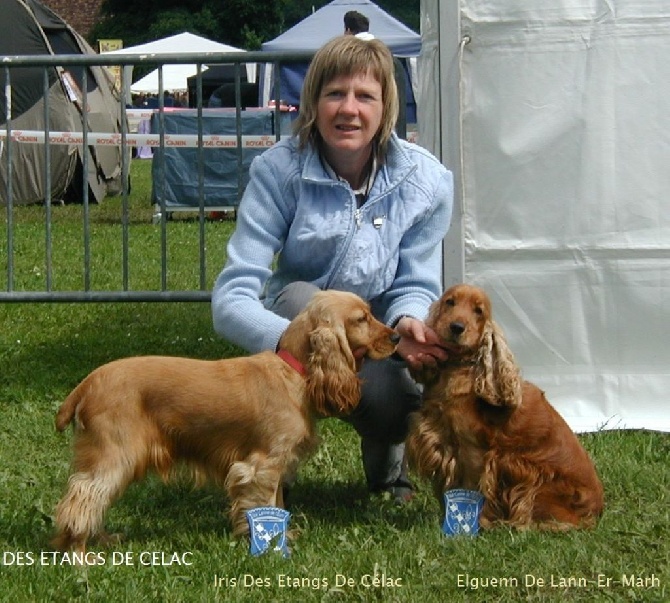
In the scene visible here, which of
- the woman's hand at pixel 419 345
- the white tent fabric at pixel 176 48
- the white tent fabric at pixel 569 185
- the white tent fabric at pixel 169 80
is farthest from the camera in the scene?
the white tent fabric at pixel 169 80

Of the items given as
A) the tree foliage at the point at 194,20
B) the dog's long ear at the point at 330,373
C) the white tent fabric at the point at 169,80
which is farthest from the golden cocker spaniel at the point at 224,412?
the tree foliage at the point at 194,20

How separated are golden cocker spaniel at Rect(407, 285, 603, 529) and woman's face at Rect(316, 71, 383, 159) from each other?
0.64m

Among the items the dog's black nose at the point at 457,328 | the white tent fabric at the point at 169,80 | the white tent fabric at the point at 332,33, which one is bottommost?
the dog's black nose at the point at 457,328

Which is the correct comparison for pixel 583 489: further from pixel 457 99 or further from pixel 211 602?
pixel 457 99

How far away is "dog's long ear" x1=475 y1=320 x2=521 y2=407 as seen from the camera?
377 cm

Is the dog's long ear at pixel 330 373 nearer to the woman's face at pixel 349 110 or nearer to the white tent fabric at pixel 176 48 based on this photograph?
the woman's face at pixel 349 110

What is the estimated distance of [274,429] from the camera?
3.72 meters

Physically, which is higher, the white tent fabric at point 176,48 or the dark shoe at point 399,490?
the white tent fabric at point 176,48

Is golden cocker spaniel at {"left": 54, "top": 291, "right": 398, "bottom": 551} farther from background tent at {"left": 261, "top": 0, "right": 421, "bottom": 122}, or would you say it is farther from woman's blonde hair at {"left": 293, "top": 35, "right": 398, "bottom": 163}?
background tent at {"left": 261, "top": 0, "right": 421, "bottom": 122}

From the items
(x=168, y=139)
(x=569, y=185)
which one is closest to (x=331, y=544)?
(x=569, y=185)

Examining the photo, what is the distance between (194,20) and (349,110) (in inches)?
1681

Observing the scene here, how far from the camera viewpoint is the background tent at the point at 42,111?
1509 cm

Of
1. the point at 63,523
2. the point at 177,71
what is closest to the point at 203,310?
the point at 63,523

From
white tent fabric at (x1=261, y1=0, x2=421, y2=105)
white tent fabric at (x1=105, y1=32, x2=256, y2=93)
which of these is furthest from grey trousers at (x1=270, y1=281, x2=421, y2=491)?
white tent fabric at (x1=105, y1=32, x2=256, y2=93)
